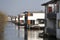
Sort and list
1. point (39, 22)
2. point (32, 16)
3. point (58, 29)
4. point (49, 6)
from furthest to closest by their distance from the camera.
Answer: point (32, 16)
point (39, 22)
point (49, 6)
point (58, 29)

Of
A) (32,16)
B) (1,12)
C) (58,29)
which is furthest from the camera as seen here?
(32,16)

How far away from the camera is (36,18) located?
8000cm

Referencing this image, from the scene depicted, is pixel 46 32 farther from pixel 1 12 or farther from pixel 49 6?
pixel 1 12

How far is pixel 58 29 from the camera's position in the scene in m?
37.7

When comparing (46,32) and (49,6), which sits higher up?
(49,6)

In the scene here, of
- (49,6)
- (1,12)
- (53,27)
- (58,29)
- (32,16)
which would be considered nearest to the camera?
(58,29)

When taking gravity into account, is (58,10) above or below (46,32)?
above

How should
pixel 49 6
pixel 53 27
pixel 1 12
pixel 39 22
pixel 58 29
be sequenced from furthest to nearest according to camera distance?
pixel 39 22 < pixel 1 12 < pixel 49 6 < pixel 53 27 < pixel 58 29

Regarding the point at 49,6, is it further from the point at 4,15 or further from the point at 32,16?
the point at 32,16

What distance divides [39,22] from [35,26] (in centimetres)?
359

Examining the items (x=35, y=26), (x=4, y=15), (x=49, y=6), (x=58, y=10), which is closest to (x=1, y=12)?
(x=4, y=15)

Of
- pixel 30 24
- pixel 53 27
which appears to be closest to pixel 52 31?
pixel 53 27

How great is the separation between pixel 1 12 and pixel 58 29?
3506 centimetres

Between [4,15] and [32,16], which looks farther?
[32,16]
